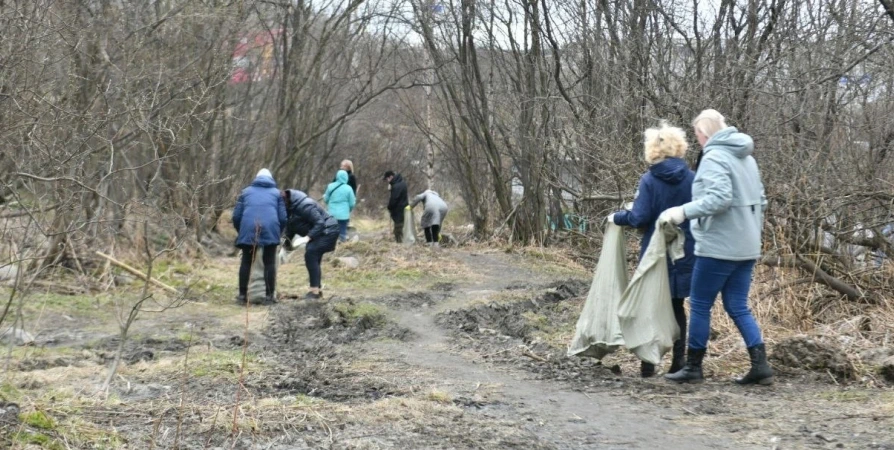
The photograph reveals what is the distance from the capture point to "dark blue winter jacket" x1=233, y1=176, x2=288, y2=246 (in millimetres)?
10953

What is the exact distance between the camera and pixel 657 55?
1250 centimetres

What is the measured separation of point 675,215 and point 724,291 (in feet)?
1.85

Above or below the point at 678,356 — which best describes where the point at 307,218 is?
above

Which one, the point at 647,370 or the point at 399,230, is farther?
the point at 399,230

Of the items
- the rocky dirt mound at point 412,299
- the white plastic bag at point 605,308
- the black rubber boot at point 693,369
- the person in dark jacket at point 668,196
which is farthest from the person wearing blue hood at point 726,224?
the rocky dirt mound at point 412,299

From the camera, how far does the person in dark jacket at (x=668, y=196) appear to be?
6.18 m

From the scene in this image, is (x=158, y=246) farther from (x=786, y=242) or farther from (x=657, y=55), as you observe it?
(x=786, y=242)

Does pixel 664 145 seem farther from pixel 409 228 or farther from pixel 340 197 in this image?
pixel 409 228

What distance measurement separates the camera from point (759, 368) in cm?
589

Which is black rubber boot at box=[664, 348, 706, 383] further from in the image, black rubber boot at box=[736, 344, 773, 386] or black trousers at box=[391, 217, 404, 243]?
black trousers at box=[391, 217, 404, 243]

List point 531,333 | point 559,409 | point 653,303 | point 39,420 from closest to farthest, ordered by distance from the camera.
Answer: point 39,420
point 559,409
point 653,303
point 531,333

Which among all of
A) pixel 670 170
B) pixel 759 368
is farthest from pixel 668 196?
pixel 759 368

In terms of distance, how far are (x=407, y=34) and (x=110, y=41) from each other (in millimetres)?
9790

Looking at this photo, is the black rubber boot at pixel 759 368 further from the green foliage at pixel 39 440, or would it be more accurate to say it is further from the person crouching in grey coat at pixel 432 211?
the person crouching in grey coat at pixel 432 211
